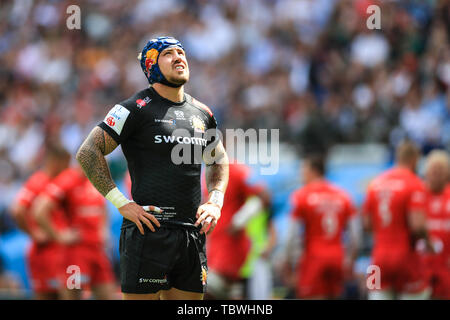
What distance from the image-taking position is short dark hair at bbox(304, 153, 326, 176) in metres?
8.88

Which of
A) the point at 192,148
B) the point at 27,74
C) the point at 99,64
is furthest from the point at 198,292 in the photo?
the point at 27,74

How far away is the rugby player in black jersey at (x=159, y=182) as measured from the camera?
4.68 meters

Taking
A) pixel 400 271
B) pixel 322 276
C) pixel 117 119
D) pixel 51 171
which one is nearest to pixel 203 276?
pixel 117 119

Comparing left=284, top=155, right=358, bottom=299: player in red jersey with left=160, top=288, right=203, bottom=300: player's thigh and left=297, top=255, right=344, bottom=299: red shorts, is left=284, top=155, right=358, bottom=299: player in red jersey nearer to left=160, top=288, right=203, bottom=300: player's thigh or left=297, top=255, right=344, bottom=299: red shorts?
left=297, top=255, right=344, bottom=299: red shorts

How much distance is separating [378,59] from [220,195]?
9.33 m

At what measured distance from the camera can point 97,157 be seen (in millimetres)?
4648

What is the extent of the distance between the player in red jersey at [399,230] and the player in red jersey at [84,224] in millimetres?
3521

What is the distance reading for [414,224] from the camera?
814cm

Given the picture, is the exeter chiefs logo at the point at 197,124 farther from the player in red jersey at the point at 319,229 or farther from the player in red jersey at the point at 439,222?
the player in red jersey at the point at 439,222

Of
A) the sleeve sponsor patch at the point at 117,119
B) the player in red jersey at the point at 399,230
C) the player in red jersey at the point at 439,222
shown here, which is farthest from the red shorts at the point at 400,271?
the sleeve sponsor patch at the point at 117,119

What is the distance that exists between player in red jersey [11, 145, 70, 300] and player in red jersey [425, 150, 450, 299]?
4702 mm

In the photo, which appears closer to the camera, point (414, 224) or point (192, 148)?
point (192, 148)

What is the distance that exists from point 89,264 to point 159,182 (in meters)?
4.69

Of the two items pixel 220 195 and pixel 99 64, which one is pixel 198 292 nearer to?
pixel 220 195
